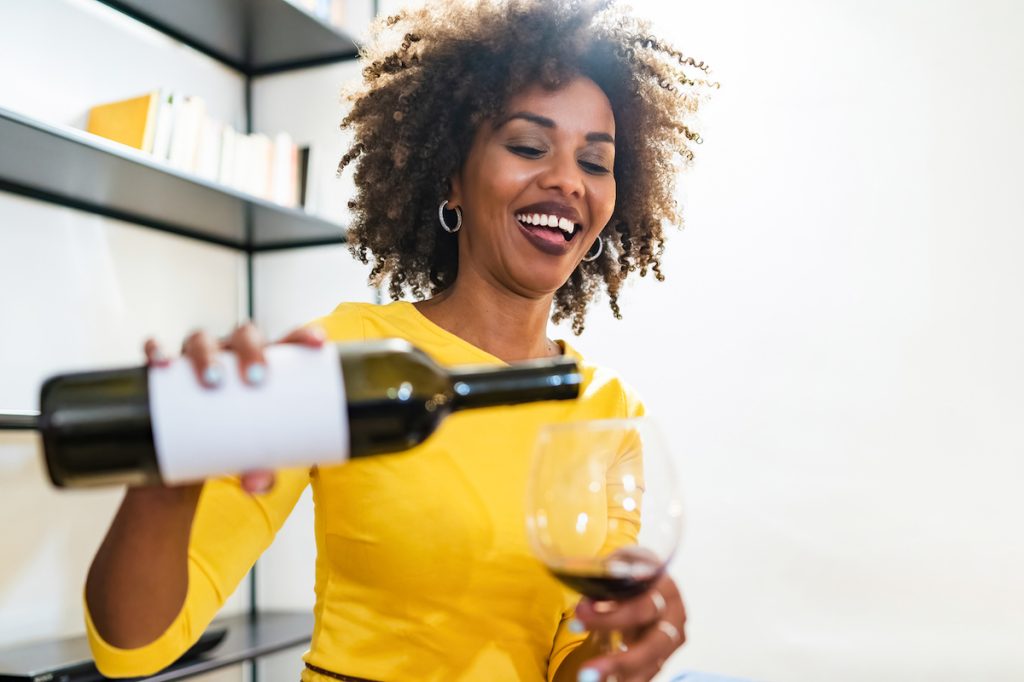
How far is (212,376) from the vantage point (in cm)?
59

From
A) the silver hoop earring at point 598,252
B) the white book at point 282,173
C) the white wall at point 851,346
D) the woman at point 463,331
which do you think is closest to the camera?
the woman at point 463,331

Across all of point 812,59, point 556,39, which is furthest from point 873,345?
point 556,39

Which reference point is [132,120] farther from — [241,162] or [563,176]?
[563,176]

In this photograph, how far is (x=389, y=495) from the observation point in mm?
1110

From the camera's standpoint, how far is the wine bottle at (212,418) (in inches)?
23.4

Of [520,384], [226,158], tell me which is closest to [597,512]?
[520,384]

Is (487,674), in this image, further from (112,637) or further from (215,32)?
(215,32)

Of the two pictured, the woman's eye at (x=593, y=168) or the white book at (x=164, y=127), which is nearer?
the woman's eye at (x=593, y=168)

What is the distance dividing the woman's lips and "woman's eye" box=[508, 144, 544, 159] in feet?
0.33

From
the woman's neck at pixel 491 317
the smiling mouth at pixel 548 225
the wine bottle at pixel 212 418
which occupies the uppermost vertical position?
the smiling mouth at pixel 548 225

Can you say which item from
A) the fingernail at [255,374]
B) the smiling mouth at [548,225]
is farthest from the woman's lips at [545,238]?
the fingernail at [255,374]

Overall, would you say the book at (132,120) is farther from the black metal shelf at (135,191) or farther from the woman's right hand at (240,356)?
the woman's right hand at (240,356)

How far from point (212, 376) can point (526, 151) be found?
2.60 feet

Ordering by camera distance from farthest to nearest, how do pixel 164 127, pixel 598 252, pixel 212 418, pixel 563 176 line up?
pixel 164 127 < pixel 598 252 < pixel 563 176 < pixel 212 418
